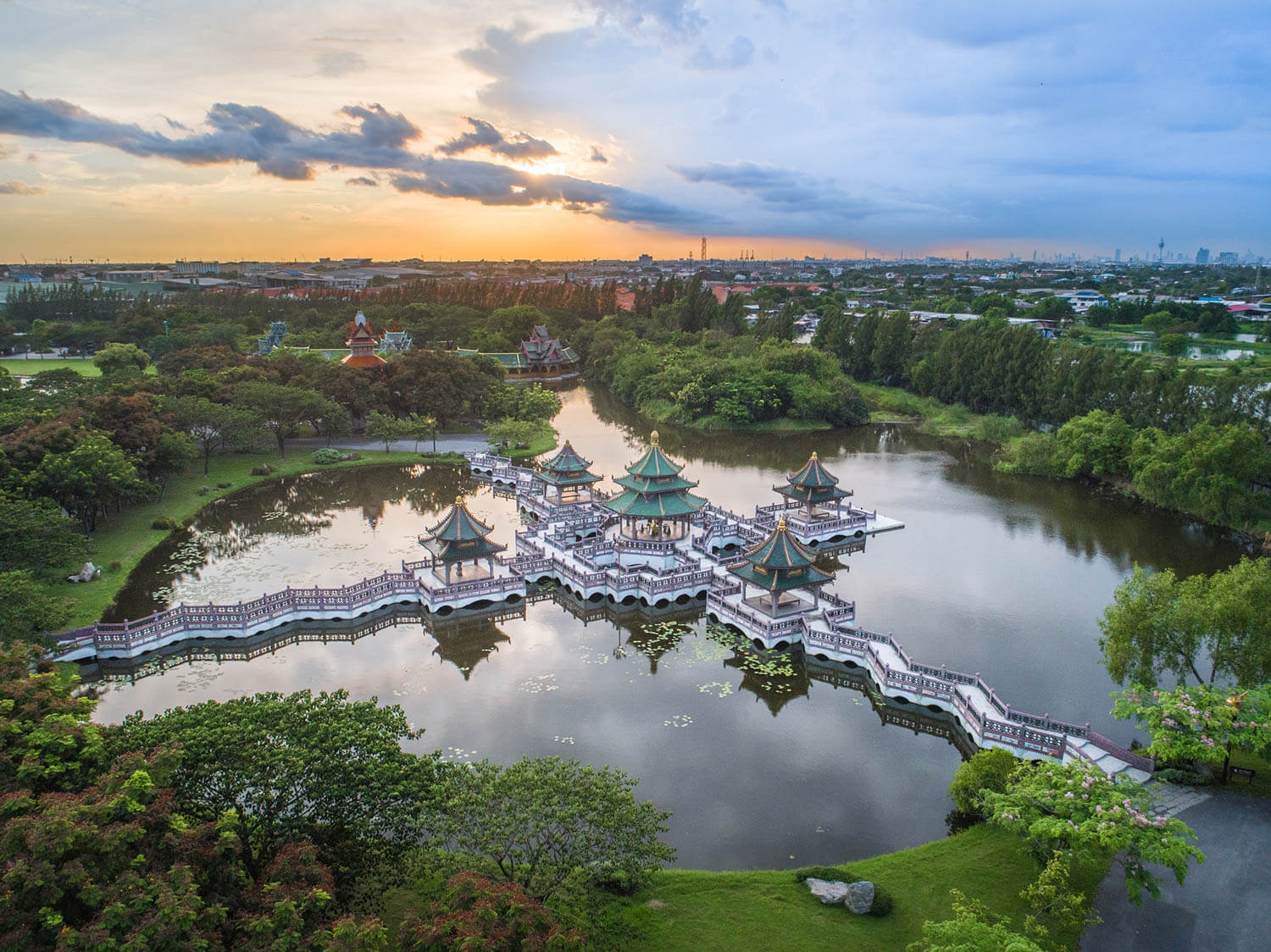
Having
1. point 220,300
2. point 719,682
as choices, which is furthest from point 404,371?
point 220,300

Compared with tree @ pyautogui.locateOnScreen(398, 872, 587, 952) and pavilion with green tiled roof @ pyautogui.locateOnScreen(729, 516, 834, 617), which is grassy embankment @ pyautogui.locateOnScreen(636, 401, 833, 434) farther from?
tree @ pyautogui.locateOnScreen(398, 872, 587, 952)

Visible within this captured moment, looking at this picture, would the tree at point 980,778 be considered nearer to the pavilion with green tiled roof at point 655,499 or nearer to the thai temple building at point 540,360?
the pavilion with green tiled roof at point 655,499

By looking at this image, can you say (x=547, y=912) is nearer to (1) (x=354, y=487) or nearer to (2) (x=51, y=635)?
(2) (x=51, y=635)

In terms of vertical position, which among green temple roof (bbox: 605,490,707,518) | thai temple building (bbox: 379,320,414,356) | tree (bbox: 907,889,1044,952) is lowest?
tree (bbox: 907,889,1044,952)

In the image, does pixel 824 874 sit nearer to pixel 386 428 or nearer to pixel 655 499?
pixel 655 499

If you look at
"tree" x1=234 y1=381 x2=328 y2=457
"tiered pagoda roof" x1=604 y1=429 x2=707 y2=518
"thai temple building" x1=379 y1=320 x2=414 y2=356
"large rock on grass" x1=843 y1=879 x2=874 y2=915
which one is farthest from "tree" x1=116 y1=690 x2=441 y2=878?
"thai temple building" x1=379 y1=320 x2=414 y2=356

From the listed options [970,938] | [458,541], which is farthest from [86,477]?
[970,938]
